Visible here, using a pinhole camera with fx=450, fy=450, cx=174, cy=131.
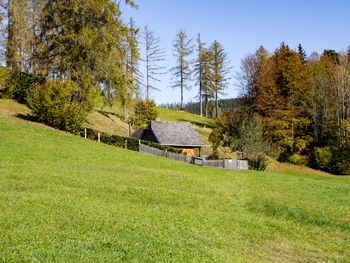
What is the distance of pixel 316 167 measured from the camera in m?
63.6

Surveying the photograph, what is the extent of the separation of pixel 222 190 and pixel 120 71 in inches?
1091

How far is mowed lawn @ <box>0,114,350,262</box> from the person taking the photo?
10906 millimetres

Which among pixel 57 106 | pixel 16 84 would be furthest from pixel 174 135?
pixel 16 84

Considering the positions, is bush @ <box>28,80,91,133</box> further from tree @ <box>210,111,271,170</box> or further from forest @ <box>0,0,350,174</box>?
tree @ <box>210,111,271,170</box>

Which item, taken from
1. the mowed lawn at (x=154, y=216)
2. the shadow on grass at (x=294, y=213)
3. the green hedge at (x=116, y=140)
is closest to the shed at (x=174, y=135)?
the green hedge at (x=116, y=140)

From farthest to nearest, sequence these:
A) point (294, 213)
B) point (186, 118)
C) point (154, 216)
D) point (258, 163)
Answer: point (186, 118) → point (258, 163) → point (294, 213) → point (154, 216)

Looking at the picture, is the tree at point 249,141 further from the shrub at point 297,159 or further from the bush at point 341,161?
the bush at point 341,161

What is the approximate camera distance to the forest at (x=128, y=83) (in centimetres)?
4712

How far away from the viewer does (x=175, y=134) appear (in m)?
→ 57.7

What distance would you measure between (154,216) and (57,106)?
3236 centimetres

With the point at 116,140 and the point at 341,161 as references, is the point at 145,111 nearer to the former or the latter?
the point at 116,140

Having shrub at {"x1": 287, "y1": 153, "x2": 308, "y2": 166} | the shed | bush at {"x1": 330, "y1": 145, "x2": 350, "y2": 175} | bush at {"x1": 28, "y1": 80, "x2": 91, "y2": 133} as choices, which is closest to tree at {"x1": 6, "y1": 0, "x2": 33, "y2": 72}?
bush at {"x1": 28, "y1": 80, "x2": 91, "y2": 133}

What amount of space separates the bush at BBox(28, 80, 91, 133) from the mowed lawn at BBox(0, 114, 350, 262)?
1389 cm

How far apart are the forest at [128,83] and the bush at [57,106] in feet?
0.33
